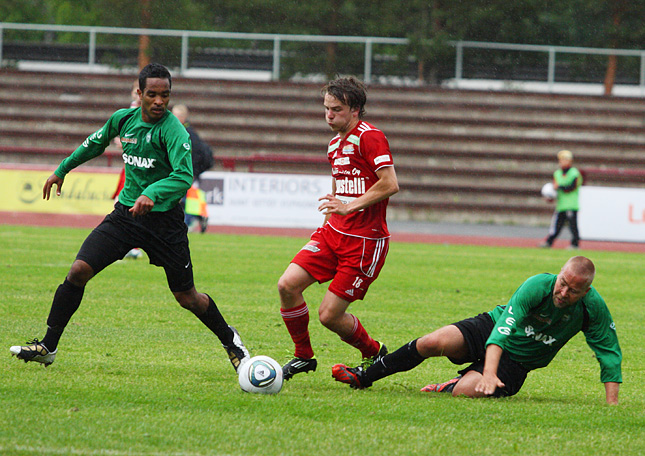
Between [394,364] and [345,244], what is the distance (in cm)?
82

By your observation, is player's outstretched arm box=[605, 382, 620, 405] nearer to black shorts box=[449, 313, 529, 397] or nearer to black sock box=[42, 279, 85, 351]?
black shorts box=[449, 313, 529, 397]

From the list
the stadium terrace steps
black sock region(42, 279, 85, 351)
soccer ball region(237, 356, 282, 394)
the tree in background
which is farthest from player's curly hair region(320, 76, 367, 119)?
the tree in background

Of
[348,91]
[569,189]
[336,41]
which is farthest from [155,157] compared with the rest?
[336,41]

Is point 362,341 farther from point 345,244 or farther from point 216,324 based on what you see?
point 216,324

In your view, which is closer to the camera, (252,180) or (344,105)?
(344,105)

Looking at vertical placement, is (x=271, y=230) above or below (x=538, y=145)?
below

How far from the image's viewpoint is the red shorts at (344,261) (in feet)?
19.3

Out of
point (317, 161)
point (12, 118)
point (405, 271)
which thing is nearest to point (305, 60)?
point (317, 161)

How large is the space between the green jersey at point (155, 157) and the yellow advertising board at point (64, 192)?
44.5 ft

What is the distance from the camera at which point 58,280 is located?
1033 centimetres

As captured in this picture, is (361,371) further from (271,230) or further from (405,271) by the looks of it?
(271,230)

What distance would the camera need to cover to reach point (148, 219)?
5.80 metres

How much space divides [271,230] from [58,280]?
9.92 meters

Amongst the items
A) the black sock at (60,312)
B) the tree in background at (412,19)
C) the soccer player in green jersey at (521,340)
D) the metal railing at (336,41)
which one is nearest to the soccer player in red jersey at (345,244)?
the soccer player in green jersey at (521,340)
